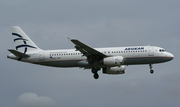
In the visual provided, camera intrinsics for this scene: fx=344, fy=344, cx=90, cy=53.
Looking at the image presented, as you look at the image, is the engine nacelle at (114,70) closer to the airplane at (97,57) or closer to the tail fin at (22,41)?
the airplane at (97,57)

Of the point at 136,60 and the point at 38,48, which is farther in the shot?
the point at 38,48

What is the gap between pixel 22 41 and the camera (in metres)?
54.2

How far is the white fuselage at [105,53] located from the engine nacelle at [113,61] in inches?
41.8

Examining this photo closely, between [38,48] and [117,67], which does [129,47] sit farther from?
[38,48]

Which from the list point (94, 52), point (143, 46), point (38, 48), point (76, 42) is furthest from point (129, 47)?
point (38, 48)

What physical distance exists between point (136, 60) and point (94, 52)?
20.0 feet

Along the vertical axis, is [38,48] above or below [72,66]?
above

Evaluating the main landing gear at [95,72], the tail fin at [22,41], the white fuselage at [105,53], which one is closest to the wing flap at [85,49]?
the white fuselage at [105,53]

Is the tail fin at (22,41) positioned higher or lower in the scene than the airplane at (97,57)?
higher

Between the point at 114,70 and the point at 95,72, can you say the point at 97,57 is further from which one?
the point at 114,70

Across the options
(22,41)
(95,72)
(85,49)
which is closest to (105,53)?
(95,72)

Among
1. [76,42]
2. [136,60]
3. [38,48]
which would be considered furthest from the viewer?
[38,48]

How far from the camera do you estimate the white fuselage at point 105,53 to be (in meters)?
48.8

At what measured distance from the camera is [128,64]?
4919cm
